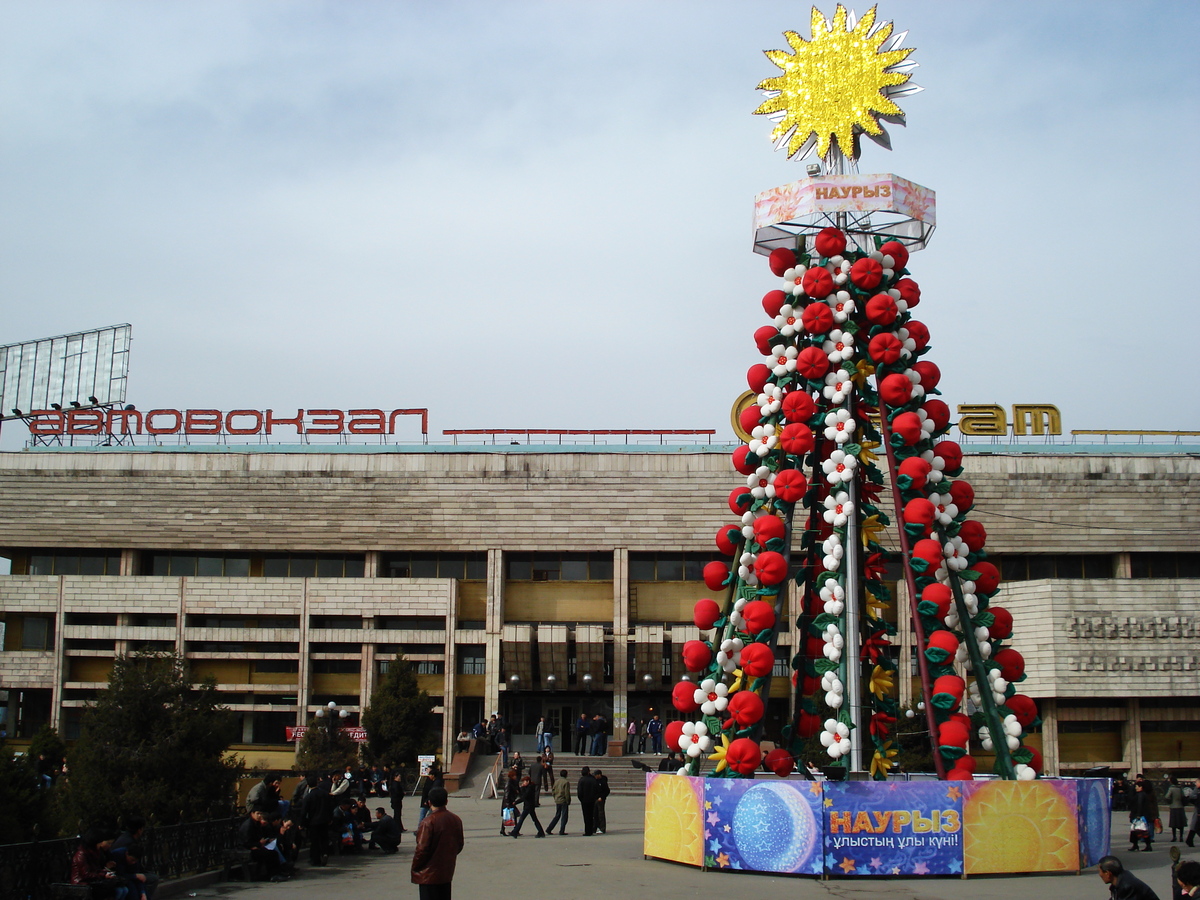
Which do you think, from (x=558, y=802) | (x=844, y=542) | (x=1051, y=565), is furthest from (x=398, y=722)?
(x=1051, y=565)

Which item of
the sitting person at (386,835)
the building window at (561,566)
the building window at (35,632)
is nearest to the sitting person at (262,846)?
the sitting person at (386,835)

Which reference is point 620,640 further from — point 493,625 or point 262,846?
point 262,846

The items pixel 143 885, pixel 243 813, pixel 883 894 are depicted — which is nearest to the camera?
Result: pixel 143 885

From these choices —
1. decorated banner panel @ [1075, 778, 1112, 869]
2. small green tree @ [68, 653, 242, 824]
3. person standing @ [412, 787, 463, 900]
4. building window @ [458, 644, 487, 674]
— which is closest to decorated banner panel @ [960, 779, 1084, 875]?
decorated banner panel @ [1075, 778, 1112, 869]

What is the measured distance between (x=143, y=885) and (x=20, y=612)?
144ft

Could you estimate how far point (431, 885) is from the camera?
1149cm

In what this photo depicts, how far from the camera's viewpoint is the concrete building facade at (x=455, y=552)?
51125 mm

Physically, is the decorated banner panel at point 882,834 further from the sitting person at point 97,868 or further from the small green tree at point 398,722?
the small green tree at point 398,722

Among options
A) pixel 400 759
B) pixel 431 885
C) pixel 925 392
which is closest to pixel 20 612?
pixel 400 759

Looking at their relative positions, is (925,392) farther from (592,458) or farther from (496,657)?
(496,657)

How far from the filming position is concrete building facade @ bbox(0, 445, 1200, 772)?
51125 mm

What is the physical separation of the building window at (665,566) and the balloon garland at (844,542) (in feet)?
97.3

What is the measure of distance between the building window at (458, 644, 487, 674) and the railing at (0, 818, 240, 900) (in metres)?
33.4

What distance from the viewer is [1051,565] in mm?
53531
